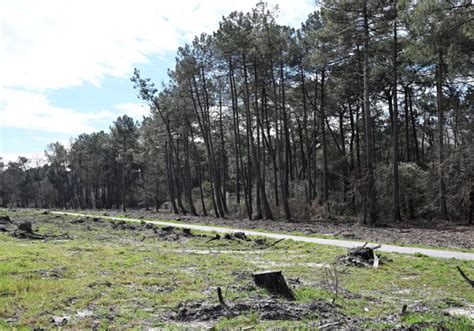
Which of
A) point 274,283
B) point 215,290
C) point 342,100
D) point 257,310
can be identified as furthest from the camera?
point 342,100

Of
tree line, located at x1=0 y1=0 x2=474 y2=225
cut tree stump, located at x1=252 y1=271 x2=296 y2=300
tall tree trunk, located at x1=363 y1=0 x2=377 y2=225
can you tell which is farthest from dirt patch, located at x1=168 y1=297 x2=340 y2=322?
tall tree trunk, located at x1=363 y1=0 x2=377 y2=225

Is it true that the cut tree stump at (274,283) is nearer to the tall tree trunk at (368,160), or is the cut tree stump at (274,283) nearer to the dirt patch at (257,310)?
the dirt patch at (257,310)

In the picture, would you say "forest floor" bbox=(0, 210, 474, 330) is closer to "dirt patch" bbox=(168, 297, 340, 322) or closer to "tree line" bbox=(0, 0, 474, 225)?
"dirt patch" bbox=(168, 297, 340, 322)

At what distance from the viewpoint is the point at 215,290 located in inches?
338

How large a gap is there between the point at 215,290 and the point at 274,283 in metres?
1.22

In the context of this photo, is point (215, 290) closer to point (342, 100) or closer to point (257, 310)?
point (257, 310)

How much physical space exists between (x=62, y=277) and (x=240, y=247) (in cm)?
807

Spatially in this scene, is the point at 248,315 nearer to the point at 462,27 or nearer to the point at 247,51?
the point at 462,27

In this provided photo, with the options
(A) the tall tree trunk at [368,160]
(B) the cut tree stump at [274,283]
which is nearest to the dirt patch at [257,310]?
(B) the cut tree stump at [274,283]

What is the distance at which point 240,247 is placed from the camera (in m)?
17.0

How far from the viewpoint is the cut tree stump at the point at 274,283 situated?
316 inches

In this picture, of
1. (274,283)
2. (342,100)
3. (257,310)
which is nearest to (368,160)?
(342,100)

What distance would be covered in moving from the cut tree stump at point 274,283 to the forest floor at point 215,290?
0.23 m

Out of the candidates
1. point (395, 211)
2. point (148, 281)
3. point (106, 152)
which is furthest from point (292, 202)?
point (106, 152)
